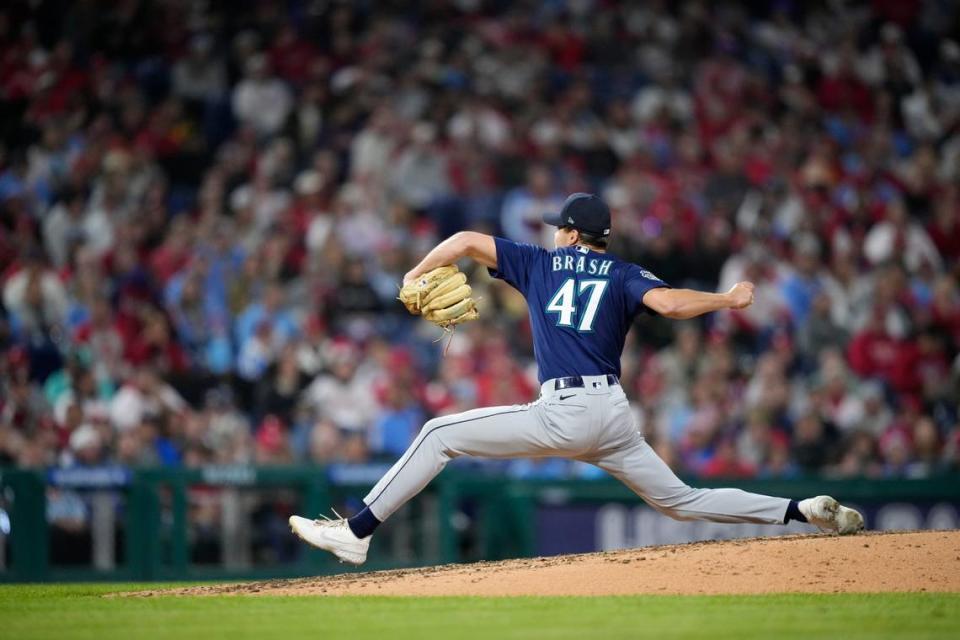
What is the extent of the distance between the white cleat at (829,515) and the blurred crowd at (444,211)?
435cm

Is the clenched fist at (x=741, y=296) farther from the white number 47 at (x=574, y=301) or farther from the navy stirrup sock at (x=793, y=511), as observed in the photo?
the navy stirrup sock at (x=793, y=511)

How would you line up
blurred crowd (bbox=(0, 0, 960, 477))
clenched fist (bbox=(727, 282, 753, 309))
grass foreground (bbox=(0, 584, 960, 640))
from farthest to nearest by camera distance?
blurred crowd (bbox=(0, 0, 960, 477))
clenched fist (bbox=(727, 282, 753, 309))
grass foreground (bbox=(0, 584, 960, 640))

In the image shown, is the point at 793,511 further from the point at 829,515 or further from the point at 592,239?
the point at 592,239

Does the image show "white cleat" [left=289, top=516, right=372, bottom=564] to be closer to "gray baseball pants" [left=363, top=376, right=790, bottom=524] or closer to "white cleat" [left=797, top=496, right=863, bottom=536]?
"gray baseball pants" [left=363, top=376, right=790, bottom=524]

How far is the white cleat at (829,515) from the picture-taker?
282 inches

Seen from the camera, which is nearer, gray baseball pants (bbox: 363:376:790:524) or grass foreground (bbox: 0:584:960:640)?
grass foreground (bbox: 0:584:960:640)

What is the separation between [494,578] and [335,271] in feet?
22.4

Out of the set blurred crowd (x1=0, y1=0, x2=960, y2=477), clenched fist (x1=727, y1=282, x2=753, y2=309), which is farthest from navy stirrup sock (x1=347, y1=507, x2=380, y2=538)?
blurred crowd (x1=0, y1=0, x2=960, y2=477)

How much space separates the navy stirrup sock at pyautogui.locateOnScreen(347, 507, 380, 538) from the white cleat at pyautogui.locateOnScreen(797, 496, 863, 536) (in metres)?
2.06

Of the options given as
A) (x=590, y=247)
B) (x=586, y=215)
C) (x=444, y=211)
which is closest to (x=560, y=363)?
(x=590, y=247)

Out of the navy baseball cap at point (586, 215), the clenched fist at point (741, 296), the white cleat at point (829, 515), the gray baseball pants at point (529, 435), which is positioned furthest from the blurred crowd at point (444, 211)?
the clenched fist at point (741, 296)

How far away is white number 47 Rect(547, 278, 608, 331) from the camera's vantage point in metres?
6.80

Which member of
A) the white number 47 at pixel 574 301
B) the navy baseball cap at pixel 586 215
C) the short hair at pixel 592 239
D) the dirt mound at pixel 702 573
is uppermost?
the navy baseball cap at pixel 586 215

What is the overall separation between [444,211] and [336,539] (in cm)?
787
